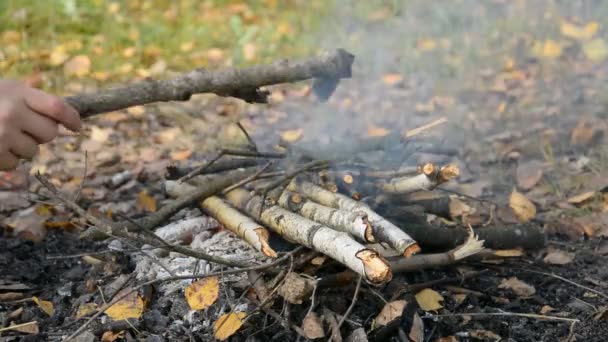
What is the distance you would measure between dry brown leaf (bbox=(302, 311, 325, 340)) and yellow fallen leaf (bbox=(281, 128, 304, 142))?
7.67 feet

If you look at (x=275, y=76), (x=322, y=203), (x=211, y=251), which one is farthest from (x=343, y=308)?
(x=275, y=76)

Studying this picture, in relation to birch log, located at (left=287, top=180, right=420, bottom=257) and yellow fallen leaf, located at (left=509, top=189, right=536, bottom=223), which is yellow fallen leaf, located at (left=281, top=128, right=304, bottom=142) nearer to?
yellow fallen leaf, located at (left=509, top=189, right=536, bottom=223)

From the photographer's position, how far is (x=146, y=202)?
3.65 m

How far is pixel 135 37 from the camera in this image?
6.37 m

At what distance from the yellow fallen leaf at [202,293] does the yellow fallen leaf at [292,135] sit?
85.5 inches

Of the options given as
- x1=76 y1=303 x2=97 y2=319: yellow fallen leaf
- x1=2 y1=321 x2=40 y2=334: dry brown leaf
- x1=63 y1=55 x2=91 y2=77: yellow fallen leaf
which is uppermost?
x1=76 y1=303 x2=97 y2=319: yellow fallen leaf

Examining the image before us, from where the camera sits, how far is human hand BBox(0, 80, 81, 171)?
221 cm

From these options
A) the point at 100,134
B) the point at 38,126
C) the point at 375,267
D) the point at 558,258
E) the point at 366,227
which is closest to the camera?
the point at 375,267

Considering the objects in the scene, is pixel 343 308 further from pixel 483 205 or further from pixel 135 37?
pixel 135 37

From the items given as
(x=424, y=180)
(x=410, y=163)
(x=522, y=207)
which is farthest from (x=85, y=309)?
(x=522, y=207)

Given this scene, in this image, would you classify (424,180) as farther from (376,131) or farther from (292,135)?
(292,135)

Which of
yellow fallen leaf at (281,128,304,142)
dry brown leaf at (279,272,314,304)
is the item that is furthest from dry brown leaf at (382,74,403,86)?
dry brown leaf at (279,272,314,304)

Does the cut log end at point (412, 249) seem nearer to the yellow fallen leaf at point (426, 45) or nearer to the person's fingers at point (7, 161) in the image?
the person's fingers at point (7, 161)

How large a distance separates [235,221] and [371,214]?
1.80 feet
